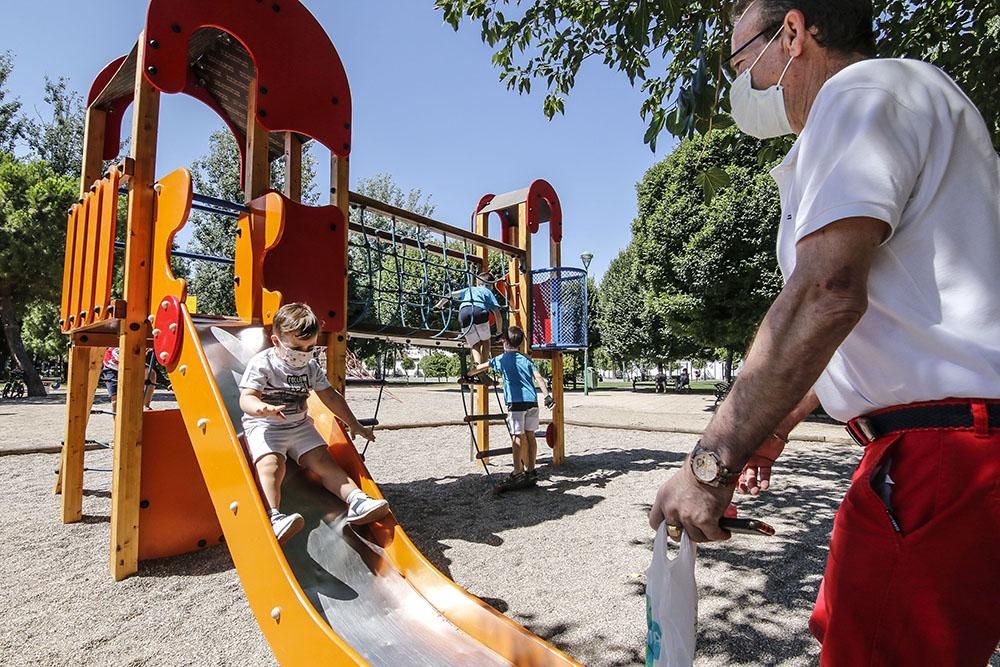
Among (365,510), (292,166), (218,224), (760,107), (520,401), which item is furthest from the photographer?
(218,224)

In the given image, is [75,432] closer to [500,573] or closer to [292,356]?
[292,356]

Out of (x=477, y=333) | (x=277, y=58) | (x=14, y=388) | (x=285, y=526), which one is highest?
(x=277, y=58)

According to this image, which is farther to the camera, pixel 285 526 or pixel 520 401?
pixel 520 401

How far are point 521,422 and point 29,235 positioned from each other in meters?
18.2

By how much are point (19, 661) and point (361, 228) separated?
3.51 m

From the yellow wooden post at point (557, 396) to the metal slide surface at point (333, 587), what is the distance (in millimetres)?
4529

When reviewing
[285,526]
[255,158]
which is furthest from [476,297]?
[285,526]

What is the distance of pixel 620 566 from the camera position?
3.79 metres

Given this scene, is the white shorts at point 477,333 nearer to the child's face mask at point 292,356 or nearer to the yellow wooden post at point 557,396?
the yellow wooden post at point 557,396

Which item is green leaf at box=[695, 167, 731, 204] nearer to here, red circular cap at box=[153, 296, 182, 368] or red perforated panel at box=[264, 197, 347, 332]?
red perforated panel at box=[264, 197, 347, 332]

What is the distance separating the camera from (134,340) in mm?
3697

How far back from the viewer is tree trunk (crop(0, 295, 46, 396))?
1838 centimetres

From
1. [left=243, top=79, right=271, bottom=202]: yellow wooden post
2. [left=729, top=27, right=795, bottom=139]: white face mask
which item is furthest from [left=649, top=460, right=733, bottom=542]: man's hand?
[left=243, top=79, right=271, bottom=202]: yellow wooden post

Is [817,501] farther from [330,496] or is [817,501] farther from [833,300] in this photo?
[833,300]
